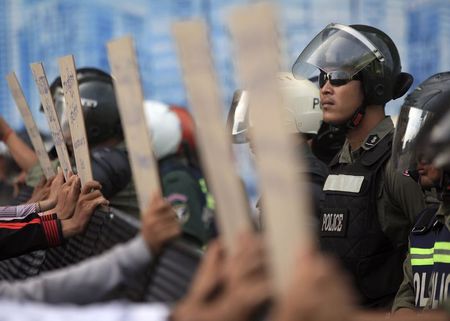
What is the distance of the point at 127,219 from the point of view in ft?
11.6

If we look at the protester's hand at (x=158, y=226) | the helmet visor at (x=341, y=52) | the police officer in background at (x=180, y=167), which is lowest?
the police officer in background at (x=180, y=167)

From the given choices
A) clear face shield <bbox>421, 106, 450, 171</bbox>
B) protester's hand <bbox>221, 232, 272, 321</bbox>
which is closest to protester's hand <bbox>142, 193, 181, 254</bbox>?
protester's hand <bbox>221, 232, 272, 321</bbox>

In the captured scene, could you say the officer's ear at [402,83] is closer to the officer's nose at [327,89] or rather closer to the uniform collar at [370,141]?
the uniform collar at [370,141]

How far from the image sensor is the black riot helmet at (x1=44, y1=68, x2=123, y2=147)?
7145mm

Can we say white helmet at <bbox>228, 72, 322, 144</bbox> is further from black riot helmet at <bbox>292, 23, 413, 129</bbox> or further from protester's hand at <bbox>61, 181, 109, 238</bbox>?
protester's hand at <bbox>61, 181, 109, 238</bbox>

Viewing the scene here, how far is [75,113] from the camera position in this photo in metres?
4.36

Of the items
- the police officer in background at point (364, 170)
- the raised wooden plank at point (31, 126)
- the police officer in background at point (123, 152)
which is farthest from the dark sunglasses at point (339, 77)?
the raised wooden plank at point (31, 126)

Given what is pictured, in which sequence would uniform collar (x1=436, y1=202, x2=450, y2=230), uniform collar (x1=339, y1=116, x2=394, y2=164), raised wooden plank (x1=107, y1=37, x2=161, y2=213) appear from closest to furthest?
raised wooden plank (x1=107, y1=37, x2=161, y2=213) → uniform collar (x1=436, y1=202, x2=450, y2=230) → uniform collar (x1=339, y1=116, x2=394, y2=164)

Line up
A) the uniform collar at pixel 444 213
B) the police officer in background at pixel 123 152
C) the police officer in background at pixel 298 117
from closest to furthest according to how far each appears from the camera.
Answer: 1. the uniform collar at pixel 444 213
2. the police officer in background at pixel 298 117
3. the police officer in background at pixel 123 152

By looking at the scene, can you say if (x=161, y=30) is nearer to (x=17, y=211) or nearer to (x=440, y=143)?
(x=17, y=211)

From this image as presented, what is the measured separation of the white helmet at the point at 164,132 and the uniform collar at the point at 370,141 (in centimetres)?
240

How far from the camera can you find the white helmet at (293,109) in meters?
6.18

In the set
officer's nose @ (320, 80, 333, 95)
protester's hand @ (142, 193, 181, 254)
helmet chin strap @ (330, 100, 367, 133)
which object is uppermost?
protester's hand @ (142, 193, 181, 254)

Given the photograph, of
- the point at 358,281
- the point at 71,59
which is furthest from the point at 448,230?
the point at 71,59
